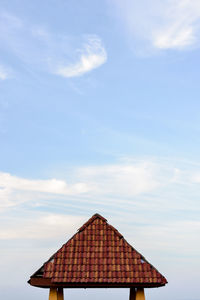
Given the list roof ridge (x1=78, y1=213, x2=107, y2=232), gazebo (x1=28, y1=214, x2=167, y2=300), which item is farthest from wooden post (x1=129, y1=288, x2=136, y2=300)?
roof ridge (x1=78, y1=213, x2=107, y2=232)

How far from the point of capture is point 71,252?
16.5 metres

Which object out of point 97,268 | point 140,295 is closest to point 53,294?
point 97,268

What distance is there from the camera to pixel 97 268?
1586 cm

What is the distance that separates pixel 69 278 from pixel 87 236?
6.89 feet

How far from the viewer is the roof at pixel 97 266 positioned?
15.6 m

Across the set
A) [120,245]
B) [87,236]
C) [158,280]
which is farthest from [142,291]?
[87,236]

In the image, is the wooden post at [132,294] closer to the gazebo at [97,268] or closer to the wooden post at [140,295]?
A: the gazebo at [97,268]

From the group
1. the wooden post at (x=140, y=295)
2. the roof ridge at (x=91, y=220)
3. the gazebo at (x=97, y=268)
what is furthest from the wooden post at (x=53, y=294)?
the wooden post at (x=140, y=295)

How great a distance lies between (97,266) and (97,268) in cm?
10

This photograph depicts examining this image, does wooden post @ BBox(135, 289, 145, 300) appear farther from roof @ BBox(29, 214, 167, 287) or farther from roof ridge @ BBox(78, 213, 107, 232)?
roof ridge @ BBox(78, 213, 107, 232)

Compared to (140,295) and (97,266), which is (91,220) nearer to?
(97,266)

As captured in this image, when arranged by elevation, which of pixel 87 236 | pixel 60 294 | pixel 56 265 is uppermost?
pixel 87 236

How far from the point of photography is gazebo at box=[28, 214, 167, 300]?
51.2ft

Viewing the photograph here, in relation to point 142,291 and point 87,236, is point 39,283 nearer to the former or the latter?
point 87,236
